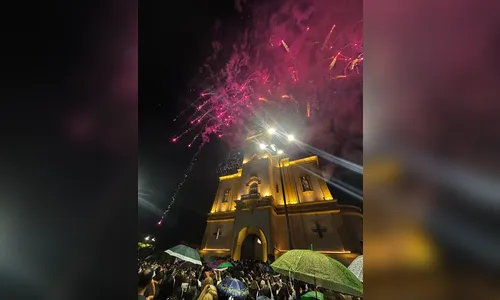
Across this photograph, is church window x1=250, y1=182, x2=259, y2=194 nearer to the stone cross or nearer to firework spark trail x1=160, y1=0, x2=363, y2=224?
firework spark trail x1=160, y1=0, x2=363, y2=224

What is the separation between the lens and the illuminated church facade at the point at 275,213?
109 inches

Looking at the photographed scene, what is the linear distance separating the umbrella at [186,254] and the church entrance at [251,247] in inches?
21.2

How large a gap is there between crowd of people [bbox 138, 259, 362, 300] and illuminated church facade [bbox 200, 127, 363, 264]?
0.18 meters

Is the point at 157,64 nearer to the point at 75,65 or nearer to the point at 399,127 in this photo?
the point at 75,65

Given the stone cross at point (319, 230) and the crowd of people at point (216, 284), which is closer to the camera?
the crowd of people at point (216, 284)

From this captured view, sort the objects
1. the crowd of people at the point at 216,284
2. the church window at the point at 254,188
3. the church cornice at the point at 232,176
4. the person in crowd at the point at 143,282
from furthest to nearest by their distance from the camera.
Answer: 1. the church cornice at the point at 232,176
2. the church window at the point at 254,188
3. the crowd of people at the point at 216,284
4. the person in crowd at the point at 143,282

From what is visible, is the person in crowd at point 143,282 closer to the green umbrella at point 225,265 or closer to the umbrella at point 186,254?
the umbrella at point 186,254

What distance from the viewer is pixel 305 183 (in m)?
2.92

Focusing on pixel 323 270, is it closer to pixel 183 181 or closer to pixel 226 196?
pixel 226 196

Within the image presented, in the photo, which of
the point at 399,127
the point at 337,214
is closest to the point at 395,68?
the point at 399,127

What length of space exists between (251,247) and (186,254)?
748mm

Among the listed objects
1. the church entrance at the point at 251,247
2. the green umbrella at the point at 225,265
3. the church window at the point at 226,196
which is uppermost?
the church window at the point at 226,196

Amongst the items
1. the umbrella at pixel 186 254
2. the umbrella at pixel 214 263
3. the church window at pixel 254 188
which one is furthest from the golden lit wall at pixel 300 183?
the umbrella at pixel 186 254

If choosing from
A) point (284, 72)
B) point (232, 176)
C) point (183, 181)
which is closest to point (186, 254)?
point (183, 181)
